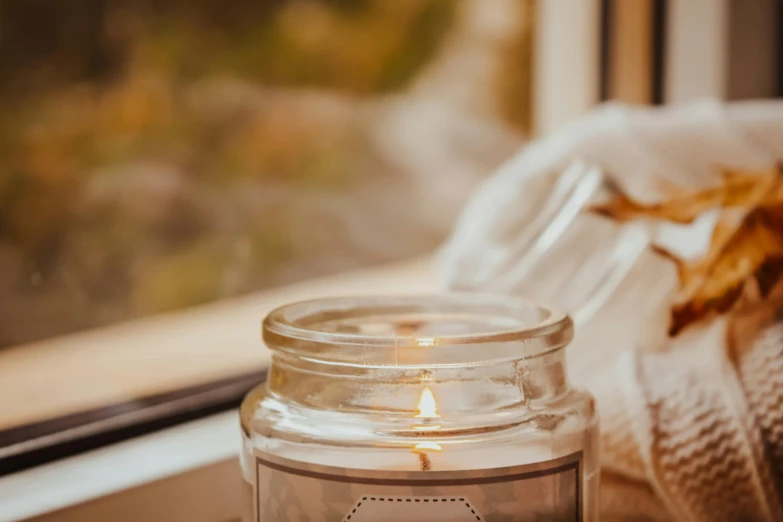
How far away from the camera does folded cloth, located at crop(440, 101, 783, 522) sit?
343mm

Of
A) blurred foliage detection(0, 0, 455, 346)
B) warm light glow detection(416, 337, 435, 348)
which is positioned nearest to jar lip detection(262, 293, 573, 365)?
warm light glow detection(416, 337, 435, 348)

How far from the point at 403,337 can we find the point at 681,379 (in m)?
0.15

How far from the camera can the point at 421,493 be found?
0.26 metres

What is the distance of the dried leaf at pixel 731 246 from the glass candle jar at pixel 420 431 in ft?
0.33

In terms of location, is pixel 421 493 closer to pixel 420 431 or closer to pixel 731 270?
pixel 420 431

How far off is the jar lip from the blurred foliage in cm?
16

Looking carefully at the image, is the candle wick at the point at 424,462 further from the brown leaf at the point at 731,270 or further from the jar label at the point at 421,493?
the brown leaf at the point at 731,270

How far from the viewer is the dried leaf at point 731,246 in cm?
37

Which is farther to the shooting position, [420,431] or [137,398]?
[137,398]

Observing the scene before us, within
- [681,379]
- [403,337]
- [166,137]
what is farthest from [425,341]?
[166,137]

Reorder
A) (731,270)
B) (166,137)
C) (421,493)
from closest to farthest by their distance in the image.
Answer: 1. (421,493)
2. (731,270)
3. (166,137)

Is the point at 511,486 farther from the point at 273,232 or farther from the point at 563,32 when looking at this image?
the point at 563,32

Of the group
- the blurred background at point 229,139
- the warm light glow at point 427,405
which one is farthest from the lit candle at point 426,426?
the blurred background at point 229,139

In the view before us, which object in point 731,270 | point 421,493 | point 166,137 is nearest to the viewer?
point 421,493
